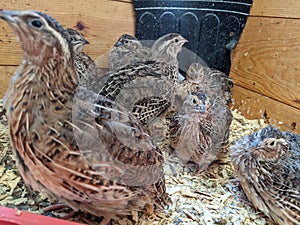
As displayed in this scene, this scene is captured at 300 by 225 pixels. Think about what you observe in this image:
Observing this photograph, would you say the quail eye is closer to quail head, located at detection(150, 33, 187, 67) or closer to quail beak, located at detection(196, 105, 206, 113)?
quail beak, located at detection(196, 105, 206, 113)

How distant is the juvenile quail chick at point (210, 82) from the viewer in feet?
8.74

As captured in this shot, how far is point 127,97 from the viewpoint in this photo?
1.99 meters

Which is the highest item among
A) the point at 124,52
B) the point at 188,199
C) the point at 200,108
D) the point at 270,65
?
the point at 124,52

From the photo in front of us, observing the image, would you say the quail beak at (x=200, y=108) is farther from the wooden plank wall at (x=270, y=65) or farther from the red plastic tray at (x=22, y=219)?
the red plastic tray at (x=22, y=219)

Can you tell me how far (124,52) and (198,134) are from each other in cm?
88

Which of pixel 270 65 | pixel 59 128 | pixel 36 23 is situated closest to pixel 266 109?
pixel 270 65

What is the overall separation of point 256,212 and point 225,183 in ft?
0.94

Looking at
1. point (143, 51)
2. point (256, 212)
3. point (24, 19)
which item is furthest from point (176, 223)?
point (143, 51)

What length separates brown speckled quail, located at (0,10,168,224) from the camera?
3.61 ft

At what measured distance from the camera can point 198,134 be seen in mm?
2125

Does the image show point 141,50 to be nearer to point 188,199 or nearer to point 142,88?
point 142,88

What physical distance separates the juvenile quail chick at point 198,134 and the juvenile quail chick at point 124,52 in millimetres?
631

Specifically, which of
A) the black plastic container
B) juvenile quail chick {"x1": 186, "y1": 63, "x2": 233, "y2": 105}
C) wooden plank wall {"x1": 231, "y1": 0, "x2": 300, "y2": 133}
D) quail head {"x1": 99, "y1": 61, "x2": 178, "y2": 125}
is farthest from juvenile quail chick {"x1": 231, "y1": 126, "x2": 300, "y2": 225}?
the black plastic container

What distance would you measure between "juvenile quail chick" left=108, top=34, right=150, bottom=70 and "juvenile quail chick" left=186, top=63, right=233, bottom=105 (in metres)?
0.51
